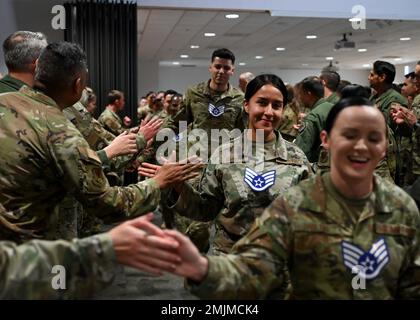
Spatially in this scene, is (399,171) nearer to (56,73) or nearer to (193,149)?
(193,149)

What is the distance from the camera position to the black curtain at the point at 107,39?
644cm

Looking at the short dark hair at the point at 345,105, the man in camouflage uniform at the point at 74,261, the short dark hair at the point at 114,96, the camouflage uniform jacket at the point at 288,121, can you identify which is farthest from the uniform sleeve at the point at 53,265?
the short dark hair at the point at 114,96

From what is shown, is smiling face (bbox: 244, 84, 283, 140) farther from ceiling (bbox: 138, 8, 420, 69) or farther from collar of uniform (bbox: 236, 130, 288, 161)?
ceiling (bbox: 138, 8, 420, 69)

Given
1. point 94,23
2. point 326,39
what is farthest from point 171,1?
point 326,39

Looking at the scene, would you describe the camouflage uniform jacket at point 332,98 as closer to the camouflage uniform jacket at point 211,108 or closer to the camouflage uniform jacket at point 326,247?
the camouflage uniform jacket at point 211,108

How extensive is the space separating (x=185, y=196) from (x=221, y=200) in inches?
6.1

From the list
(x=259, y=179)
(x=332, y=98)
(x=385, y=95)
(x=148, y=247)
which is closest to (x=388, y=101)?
(x=385, y=95)

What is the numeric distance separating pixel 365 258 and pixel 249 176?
740mm

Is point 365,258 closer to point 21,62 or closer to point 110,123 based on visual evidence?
point 21,62

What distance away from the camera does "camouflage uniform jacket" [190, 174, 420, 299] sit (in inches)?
56.7

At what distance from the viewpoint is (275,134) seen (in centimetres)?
229

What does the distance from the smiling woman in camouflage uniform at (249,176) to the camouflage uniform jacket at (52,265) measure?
0.89 metres

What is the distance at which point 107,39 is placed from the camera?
6.50 metres

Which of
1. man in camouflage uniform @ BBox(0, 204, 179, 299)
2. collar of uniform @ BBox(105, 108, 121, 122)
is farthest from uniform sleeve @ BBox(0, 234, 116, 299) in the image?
collar of uniform @ BBox(105, 108, 121, 122)
